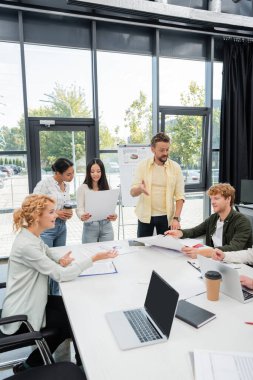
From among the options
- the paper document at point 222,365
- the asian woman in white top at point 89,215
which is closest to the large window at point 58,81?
the asian woman in white top at point 89,215

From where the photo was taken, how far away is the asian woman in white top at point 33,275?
1642 millimetres

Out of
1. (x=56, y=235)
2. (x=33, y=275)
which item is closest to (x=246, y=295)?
(x=33, y=275)

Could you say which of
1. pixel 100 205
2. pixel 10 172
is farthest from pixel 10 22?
pixel 100 205

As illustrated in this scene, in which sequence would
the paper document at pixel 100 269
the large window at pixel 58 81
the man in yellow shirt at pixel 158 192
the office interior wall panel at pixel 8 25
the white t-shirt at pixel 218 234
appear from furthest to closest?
1. the large window at pixel 58 81
2. the office interior wall panel at pixel 8 25
3. the man in yellow shirt at pixel 158 192
4. the white t-shirt at pixel 218 234
5. the paper document at pixel 100 269

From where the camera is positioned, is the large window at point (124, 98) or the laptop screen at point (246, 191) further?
the laptop screen at point (246, 191)

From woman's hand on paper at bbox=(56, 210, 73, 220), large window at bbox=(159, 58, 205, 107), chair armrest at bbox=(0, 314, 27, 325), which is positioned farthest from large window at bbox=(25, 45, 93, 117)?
chair armrest at bbox=(0, 314, 27, 325)

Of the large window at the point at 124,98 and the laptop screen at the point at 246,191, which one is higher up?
the large window at the point at 124,98

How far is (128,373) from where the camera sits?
39.6 inches

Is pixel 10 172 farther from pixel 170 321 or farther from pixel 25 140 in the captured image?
pixel 170 321

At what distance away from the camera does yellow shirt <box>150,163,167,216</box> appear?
2.85 m

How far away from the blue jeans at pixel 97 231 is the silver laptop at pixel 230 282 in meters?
1.30

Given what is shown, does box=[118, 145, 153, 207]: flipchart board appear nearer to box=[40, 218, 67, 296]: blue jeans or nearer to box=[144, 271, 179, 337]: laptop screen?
box=[40, 218, 67, 296]: blue jeans

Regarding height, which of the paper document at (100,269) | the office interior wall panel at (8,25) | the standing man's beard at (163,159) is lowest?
the paper document at (100,269)

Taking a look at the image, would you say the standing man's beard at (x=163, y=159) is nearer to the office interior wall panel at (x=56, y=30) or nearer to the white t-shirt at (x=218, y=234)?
the white t-shirt at (x=218, y=234)
